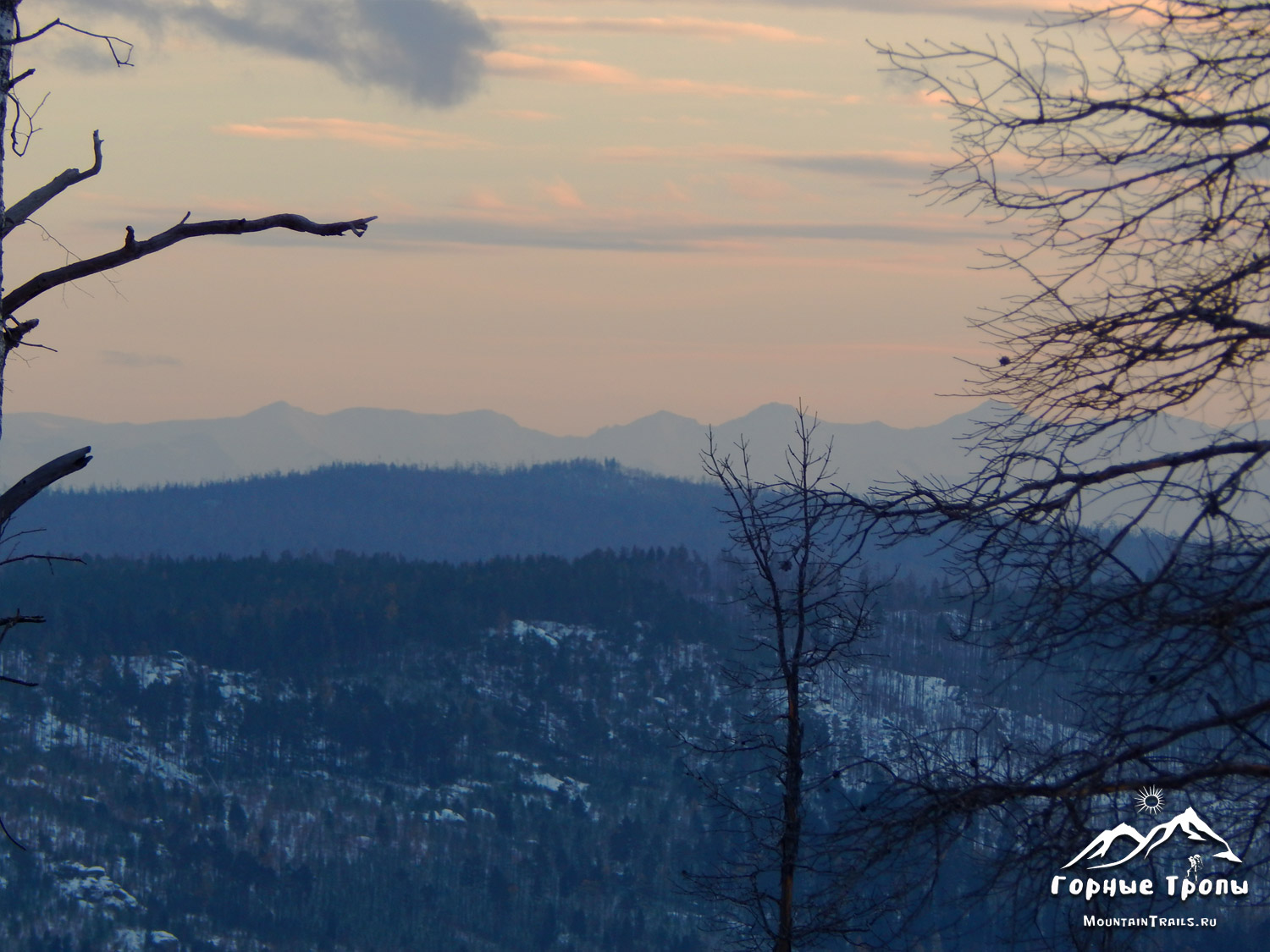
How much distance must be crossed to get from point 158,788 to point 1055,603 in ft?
597

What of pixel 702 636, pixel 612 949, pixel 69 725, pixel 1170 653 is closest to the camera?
pixel 1170 653

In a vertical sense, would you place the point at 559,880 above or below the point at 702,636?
below

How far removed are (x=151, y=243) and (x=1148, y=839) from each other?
5823 mm

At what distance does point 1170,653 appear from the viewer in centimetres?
641

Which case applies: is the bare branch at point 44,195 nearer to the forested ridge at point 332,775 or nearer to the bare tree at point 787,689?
the bare tree at point 787,689

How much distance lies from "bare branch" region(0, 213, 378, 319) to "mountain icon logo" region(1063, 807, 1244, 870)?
4.71m

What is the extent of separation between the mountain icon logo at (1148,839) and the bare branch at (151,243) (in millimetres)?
4711

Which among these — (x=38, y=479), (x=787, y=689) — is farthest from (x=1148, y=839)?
(x=787, y=689)

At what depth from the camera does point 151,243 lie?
255 inches

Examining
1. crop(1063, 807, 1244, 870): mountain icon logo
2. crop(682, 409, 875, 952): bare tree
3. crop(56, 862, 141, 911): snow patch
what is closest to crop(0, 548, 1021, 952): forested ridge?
crop(56, 862, 141, 911): snow patch

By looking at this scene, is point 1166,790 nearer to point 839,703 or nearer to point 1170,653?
point 1170,653

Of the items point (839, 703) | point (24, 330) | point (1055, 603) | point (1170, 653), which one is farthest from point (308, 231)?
point (839, 703)

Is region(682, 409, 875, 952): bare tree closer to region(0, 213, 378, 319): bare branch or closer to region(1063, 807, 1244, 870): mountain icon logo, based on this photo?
region(1063, 807, 1244, 870): mountain icon logo

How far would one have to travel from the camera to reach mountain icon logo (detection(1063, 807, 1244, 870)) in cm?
665
